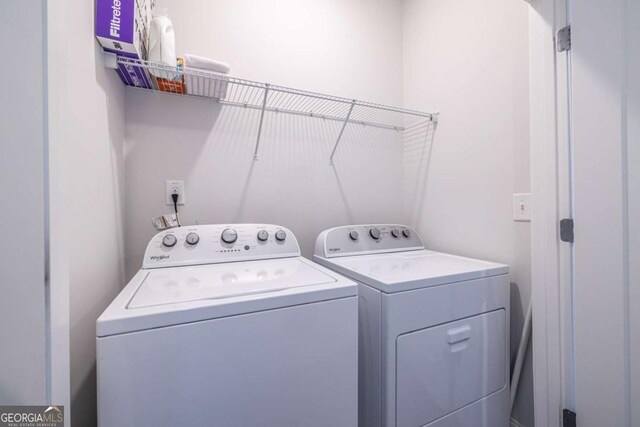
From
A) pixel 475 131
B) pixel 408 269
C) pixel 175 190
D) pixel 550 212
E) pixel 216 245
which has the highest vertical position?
pixel 475 131

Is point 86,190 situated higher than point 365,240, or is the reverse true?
point 86,190

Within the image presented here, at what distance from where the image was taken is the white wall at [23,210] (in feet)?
1.37

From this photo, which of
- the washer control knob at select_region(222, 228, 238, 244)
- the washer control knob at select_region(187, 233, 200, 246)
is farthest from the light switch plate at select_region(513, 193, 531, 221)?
the washer control knob at select_region(187, 233, 200, 246)

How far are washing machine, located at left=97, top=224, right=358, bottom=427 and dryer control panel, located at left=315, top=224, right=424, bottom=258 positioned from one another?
524mm

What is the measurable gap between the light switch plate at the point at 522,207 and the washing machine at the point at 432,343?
298 millimetres

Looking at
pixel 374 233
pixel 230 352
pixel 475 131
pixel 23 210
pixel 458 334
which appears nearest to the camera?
pixel 23 210

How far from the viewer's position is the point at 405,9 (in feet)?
6.66

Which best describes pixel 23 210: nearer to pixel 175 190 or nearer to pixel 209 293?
pixel 209 293

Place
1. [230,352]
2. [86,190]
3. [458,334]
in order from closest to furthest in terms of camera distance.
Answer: [230,352]
[86,190]
[458,334]

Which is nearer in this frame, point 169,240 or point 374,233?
point 169,240

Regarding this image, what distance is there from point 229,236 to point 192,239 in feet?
0.55

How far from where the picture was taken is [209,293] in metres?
0.77

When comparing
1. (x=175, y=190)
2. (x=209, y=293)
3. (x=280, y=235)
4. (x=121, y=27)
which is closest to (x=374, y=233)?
(x=280, y=235)

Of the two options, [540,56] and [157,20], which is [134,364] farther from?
[540,56]
